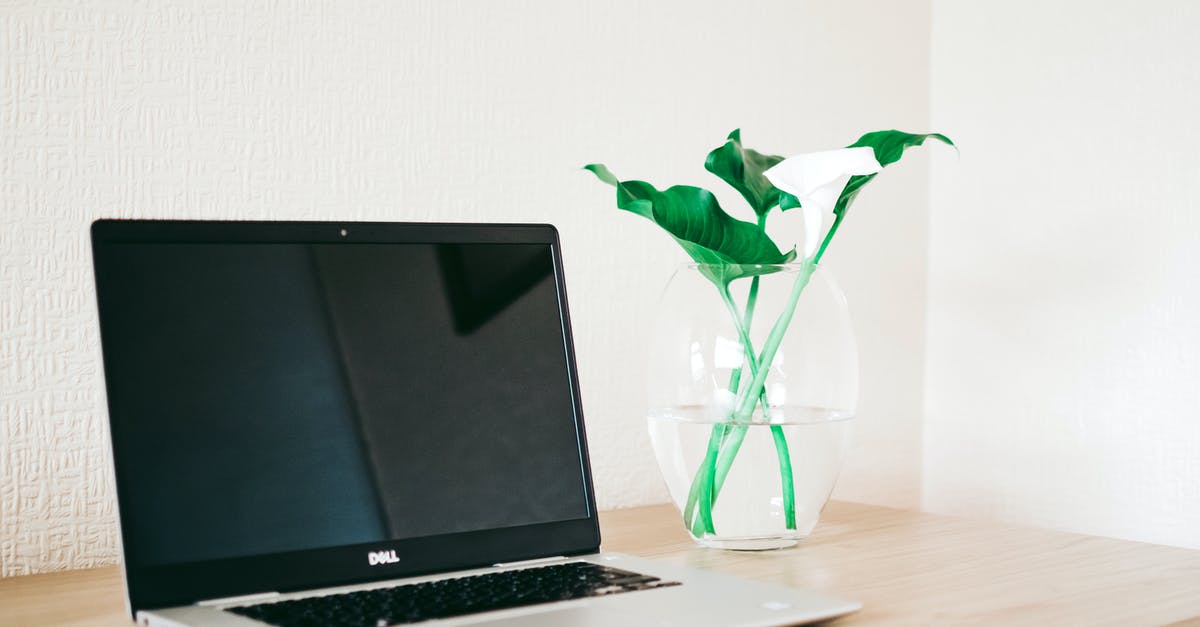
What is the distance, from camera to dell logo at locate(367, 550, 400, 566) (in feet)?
2.43

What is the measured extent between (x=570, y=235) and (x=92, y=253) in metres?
0.52

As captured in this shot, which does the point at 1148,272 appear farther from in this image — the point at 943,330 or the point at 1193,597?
the point at 1193,597

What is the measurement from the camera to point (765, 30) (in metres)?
1.27

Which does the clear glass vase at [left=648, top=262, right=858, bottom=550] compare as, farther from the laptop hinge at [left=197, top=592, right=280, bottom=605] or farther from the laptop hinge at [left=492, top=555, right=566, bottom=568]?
the laptop hinge at [left=197, top=592, right=280, bottom=605]

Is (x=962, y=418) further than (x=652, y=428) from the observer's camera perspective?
Yes

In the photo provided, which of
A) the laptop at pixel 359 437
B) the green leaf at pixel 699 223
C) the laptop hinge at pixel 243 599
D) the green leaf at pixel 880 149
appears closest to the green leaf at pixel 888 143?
the green leaf at pixel 880 149

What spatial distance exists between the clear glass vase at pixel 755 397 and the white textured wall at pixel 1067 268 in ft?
1.61

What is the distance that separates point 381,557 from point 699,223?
0.36 m

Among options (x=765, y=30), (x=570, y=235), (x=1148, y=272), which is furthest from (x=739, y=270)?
(x=1148, y=272)

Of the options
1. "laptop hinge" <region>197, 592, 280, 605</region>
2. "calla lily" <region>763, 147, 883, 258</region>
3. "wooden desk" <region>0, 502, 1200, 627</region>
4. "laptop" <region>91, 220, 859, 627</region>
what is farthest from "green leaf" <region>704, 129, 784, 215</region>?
"laptop hinge" <region>197, 592, 280, 605</region>

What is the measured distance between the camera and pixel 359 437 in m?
0.77

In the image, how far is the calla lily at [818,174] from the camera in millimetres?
865

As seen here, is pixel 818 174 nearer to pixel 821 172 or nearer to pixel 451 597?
pixel 821 172

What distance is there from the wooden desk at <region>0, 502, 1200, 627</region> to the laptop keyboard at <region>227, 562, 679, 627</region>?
11 cm
